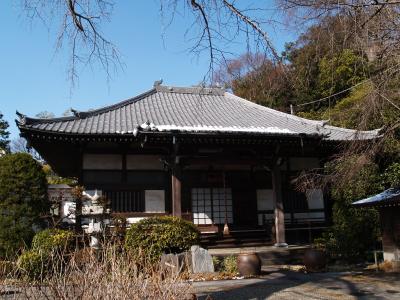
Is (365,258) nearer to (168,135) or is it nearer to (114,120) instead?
(168,135)

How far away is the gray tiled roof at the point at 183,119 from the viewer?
Result: 14250 millimetres

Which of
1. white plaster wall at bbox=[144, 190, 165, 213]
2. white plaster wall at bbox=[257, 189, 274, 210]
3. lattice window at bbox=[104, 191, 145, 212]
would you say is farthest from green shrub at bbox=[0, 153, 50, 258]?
white plaster wall at bbox=[257, 189, 274, 210]

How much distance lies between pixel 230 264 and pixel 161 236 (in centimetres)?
206

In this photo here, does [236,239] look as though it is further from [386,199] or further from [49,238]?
[49,238]

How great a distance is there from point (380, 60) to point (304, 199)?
34.4 ft

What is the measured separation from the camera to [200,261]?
11.5 m

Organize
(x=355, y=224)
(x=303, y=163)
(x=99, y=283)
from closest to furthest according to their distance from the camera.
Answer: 1. (x=99, y=283)
2. (x=355, y=224)
3. (x=303, y=163)

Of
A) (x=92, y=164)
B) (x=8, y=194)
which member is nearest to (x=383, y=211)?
(x=92, y=164)

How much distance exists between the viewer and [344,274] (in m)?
11.0

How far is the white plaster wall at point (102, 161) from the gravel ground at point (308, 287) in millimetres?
6530

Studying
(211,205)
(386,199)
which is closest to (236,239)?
(211,205)

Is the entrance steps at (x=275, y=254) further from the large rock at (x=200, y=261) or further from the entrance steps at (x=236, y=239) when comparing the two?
the large rock at (x=200, y=261)

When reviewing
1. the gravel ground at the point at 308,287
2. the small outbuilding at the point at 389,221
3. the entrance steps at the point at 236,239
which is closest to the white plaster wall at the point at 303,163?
the entrance steps at the point at 236,239

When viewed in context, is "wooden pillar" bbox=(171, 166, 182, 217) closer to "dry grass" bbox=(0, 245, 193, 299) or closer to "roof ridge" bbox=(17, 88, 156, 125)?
"roof ridge" bbox=(17, 88, 156, 125)
